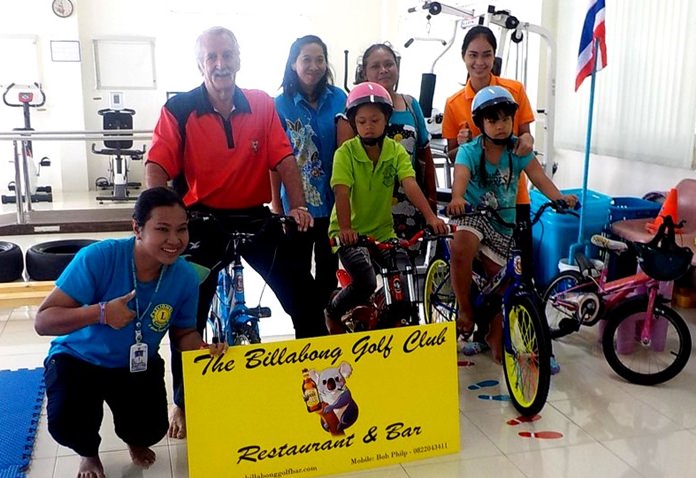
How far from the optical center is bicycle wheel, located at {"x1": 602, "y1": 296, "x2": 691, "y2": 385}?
2998mm

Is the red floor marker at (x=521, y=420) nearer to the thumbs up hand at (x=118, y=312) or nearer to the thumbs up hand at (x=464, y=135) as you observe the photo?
the thumbs up hand at (x=464, y=135)

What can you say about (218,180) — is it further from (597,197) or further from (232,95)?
(597,197)

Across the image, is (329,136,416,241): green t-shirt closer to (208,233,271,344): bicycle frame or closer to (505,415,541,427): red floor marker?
(208,233,271,344): bicycle frame

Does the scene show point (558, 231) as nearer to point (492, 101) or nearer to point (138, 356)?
point (492, 101)

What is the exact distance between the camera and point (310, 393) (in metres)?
2.28

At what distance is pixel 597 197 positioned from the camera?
428 cm

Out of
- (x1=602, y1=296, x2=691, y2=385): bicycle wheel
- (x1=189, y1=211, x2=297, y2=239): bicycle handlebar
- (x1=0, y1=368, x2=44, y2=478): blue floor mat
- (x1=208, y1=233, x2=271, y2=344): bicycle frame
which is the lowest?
(x1=0, y1=368, x2=44, y2=478): blue floor mat

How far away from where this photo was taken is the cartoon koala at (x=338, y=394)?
7.52 feet

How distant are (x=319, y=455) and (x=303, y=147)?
1.39 m

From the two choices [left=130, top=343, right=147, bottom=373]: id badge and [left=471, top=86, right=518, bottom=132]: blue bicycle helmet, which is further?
[left=471, top=86, right=518, bottom=132]: blue bicycle helmet

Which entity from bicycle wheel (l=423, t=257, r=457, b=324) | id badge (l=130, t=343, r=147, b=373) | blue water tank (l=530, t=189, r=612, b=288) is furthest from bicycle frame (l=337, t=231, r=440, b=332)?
blue water tank (l=530, t=189, r=612, b=288)

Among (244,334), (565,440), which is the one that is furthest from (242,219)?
(565,440)

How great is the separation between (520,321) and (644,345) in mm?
757

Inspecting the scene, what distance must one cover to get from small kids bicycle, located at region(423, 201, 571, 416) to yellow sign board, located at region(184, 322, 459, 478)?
0.41 m
